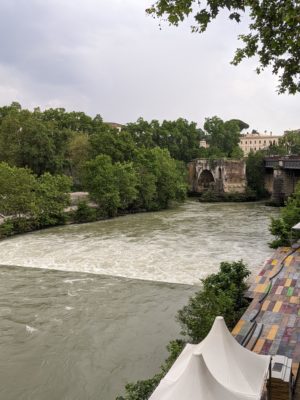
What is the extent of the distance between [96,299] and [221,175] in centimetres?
4330

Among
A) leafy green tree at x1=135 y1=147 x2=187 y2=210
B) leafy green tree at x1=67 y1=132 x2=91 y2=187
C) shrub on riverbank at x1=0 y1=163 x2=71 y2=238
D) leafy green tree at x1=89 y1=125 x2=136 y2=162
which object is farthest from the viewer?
leafy green tree at x1=67 y1=132 x2=91 y2=187

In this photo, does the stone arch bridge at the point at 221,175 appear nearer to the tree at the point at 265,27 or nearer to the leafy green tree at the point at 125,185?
the leafy green tree at the point at 125,185

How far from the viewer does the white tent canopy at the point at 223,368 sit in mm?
5258

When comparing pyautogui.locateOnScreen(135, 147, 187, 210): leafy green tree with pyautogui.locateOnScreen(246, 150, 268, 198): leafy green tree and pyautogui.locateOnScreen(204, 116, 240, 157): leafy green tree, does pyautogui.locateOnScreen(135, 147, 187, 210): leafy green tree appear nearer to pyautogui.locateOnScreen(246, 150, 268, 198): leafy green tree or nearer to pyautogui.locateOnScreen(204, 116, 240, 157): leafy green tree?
pyautogui.locateOnScreen(246, 150, 268, 198): leafy green tree

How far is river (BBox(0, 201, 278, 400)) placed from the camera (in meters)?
9.26

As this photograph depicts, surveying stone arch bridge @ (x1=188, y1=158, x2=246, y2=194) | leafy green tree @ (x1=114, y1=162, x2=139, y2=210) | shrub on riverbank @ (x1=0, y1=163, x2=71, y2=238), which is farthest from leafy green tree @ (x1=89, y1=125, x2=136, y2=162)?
stone arch bridge @ (x1=188, y1=158, x2=246, y2=194)

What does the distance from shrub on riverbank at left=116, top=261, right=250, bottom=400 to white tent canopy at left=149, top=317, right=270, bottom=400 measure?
51.0 inches

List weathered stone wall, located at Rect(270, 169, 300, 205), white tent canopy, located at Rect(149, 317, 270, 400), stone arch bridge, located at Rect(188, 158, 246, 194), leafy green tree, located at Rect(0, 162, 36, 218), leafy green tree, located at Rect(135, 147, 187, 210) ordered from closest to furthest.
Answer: white tent canopy, located at Rect(149, 317, 270, 400) < leafy green tree, located at Rect(0, 162, 36, 218) < leafy green tree, located at Rect(135, 147, 187, 210) < weathered stone wall, located at Rect(270, 169, 300, 205) < stone arch bridge, located at Rect(188, 158, 246, 194)

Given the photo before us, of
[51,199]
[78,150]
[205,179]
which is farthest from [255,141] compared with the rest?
[51,199]

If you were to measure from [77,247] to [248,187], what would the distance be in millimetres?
36172

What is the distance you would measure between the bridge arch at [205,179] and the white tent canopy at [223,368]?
53.0m

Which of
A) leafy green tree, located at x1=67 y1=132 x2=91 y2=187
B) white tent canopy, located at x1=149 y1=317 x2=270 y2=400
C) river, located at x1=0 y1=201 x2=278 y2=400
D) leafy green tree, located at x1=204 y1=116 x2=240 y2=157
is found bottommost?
river, located at x1=0 y1=201 x2=278 y2=400

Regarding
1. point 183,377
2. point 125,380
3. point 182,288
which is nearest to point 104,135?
point 182,288

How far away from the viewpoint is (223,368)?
5797 mm
